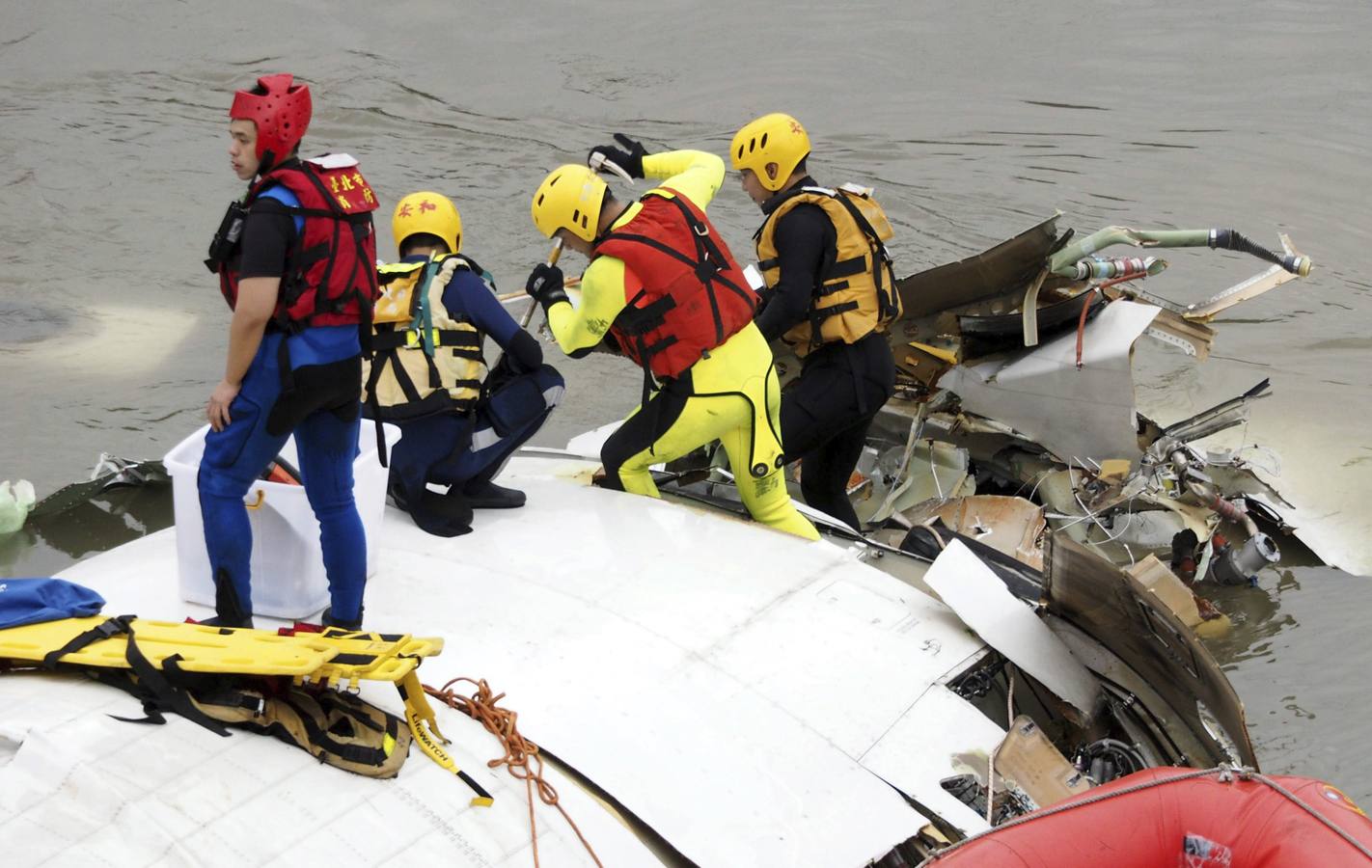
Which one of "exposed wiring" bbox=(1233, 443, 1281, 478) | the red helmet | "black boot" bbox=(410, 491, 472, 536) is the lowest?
"exposed wiring" bbox=(1233, 443, 1281, 478)

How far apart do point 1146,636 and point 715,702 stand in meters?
1.41

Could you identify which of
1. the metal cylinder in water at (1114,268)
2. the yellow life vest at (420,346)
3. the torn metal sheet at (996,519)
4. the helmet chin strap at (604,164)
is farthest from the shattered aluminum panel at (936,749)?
the metal cylinder in water at (1114,268)

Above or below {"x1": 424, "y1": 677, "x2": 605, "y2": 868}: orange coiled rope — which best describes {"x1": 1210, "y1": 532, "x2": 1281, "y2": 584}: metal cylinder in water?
below

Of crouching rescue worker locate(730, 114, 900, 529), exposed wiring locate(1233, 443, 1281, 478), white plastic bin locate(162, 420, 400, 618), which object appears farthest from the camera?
exposed wiring locate(1233, 443, 1281, 478)

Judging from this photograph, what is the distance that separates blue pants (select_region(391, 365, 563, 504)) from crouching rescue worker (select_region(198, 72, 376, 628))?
2.84 ft

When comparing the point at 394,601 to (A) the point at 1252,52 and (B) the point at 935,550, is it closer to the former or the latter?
(B) the point at 935,550

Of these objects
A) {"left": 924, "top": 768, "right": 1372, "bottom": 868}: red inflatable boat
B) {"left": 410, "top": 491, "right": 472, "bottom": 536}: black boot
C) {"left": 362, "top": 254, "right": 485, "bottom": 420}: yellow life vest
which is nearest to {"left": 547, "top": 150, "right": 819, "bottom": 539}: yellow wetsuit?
{"left": 362, "top": 254, "right": 485, "bottom": 420}: yellow life vest

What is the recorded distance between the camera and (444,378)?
4.96 metres

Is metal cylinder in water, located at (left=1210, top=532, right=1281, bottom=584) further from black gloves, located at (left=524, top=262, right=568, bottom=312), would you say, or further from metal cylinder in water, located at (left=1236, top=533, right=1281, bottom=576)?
black gloves, located at (left=524, top=262, right=568, bottom=312)

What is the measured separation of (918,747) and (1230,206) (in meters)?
10.4

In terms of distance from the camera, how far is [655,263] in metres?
5.00

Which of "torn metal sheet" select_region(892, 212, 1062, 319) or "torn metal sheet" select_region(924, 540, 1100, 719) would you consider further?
"torn metal sheet" select_region(892, 212, 1062, 319)

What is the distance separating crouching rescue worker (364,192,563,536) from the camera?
4832 millimetres

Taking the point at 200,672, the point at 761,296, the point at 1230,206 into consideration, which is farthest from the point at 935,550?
the point at 1230,206
